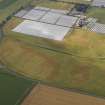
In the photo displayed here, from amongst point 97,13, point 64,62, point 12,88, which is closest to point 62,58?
point 64,62

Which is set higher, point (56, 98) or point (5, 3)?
point (5, 3)

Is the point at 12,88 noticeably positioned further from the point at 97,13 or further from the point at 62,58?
the point at 97,13

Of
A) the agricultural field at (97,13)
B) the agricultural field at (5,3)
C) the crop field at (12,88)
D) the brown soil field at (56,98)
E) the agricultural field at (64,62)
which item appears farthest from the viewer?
the agricultural field at (5,3)

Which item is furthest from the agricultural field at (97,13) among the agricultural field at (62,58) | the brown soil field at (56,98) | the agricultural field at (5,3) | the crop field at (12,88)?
the crop field at (12,88)

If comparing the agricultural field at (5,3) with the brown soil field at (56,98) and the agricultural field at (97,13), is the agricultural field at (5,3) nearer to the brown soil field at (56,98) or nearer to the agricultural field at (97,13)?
the agricultural field at (97,13)

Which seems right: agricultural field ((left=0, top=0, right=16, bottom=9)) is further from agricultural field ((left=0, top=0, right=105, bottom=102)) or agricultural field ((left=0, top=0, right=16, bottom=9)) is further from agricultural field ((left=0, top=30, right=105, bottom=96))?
agricultural field ((left=0, top=30, right=105, bottom=96))
